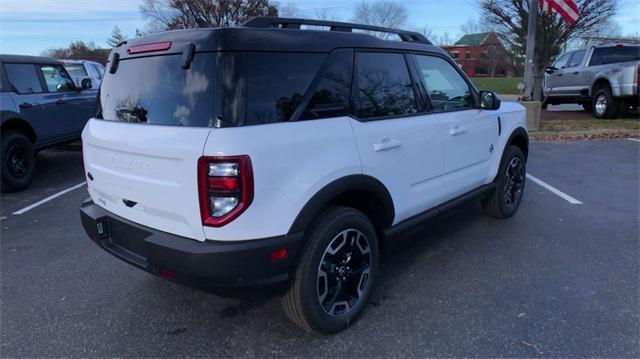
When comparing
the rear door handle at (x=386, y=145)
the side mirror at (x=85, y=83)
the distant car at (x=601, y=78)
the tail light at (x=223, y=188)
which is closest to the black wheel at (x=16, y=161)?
the side mirror at (x=85, y=83)

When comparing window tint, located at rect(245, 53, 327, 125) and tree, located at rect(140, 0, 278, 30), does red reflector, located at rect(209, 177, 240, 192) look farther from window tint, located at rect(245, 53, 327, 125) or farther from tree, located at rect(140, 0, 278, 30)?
tree, located at rect(140, 0, 278, 30)

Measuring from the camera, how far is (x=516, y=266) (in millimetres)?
3723

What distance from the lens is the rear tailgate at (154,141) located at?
2.31 meters

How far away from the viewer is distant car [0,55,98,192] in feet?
21.6

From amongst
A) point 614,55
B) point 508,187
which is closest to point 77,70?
point 508,187

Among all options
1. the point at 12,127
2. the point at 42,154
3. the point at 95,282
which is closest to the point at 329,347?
the point at 95,282

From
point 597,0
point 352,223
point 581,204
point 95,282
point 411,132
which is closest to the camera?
point 352,223

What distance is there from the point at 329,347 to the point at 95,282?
6.83 ft

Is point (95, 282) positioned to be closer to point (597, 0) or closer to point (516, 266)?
point (516, 266)

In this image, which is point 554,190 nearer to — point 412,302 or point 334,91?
point 412,302

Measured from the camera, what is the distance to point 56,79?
7730 millimetres

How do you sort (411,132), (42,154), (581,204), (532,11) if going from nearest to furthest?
1. (411,132)
2. (581,204)
3. (42,154)
4. (532,11)

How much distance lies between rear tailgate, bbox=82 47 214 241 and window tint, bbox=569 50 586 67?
1373 centimetres

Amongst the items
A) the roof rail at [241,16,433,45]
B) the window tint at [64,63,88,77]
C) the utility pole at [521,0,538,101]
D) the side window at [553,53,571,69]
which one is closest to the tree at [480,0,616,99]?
the side window at [553,53,571,69]
